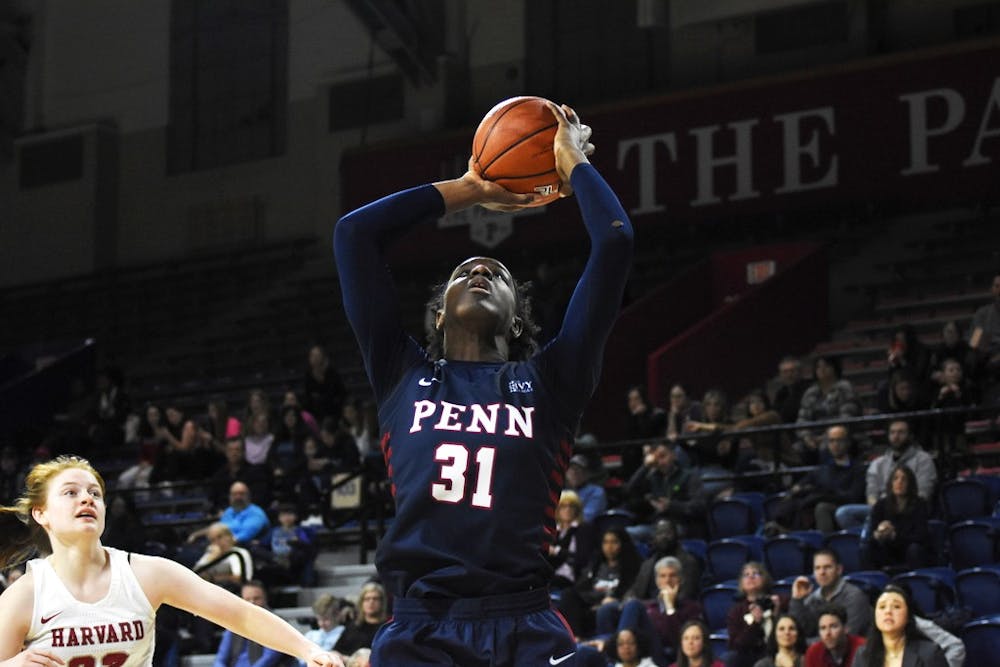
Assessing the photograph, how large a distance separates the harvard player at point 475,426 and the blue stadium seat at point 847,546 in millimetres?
6461

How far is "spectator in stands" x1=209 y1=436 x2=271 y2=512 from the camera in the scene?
42.4 feet

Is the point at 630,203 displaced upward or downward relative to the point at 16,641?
upward

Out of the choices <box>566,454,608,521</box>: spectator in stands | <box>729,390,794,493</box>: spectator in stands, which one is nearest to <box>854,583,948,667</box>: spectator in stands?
<box>566,454,608,521</box>: spectator in stands

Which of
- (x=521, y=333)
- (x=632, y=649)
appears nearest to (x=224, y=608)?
(x=521, y=333)

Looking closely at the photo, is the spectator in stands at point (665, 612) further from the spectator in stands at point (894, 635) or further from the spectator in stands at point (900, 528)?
the spectator in stands at point (894, 635)

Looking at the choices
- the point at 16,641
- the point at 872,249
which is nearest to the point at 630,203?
the point at 872,249

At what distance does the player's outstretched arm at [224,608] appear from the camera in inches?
153

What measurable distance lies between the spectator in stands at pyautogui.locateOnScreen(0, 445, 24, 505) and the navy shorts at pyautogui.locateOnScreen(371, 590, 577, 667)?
1267 centimetres

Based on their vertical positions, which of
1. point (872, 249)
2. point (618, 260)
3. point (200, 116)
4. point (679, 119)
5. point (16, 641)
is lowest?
point (16, 641)

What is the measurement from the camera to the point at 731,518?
10.6 meters

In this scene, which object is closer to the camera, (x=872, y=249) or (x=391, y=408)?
(x=391, y=408)

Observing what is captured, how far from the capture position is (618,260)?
3.30 meters

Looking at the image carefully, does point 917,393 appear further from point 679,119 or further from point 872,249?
point 679,119

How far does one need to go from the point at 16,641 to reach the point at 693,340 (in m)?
11.3
